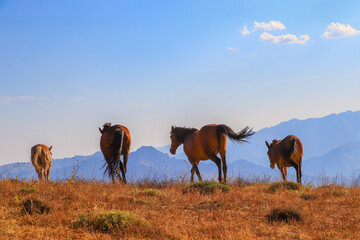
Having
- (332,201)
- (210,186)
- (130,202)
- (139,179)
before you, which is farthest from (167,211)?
(139,179)

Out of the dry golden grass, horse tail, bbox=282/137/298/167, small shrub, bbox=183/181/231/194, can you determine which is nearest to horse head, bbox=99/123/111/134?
the dry golden grass

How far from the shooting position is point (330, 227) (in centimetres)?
687

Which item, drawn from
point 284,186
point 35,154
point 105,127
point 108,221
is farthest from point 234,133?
point 35,154

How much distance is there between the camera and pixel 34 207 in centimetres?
708

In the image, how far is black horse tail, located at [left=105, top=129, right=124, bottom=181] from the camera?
1325 cm

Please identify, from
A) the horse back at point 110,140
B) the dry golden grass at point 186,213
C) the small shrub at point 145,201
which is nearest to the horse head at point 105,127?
the horse back at point 110,140

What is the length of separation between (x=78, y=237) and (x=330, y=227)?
462cm

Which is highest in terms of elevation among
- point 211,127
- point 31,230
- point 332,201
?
point 211,127

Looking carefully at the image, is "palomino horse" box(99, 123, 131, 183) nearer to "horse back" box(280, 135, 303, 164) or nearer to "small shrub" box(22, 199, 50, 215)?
"small shrub" box(22, 199, 50, 215)

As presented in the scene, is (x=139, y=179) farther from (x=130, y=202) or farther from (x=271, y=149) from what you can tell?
(x=271, y=149)

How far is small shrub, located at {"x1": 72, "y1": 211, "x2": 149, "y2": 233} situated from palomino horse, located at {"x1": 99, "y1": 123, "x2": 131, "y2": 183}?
6.47 m

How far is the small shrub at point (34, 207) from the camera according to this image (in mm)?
7055

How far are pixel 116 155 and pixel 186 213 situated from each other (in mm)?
6106

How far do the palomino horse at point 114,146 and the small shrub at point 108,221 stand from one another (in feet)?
21.2
